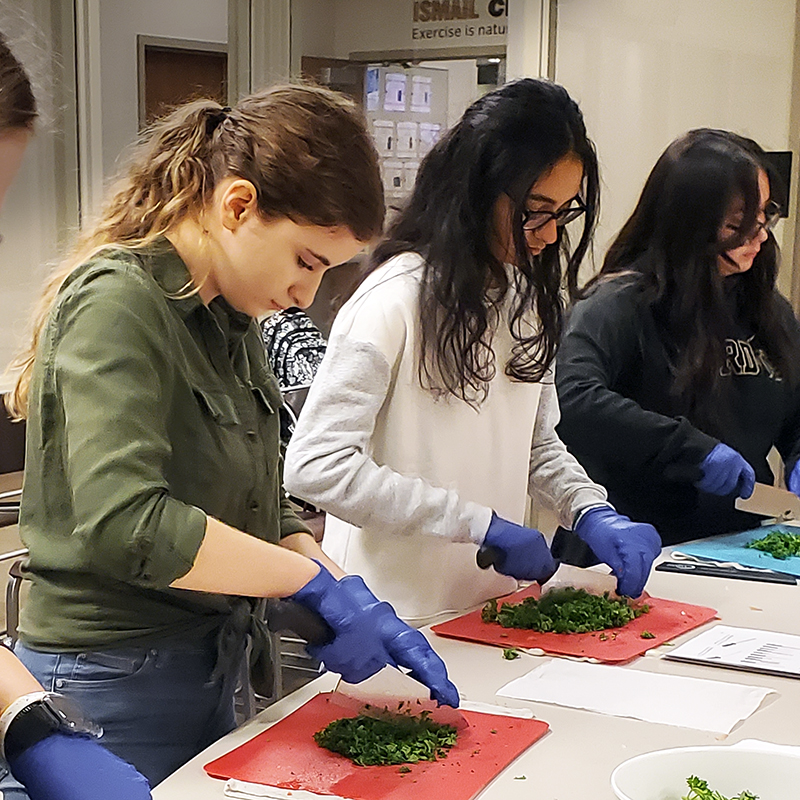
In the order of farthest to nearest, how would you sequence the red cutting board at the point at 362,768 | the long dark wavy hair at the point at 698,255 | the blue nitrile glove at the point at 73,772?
the long dark wavy hair at the point at 698,255
the red cutting board at the point at 362,768
the blue nitrile glove at the point at 73,772

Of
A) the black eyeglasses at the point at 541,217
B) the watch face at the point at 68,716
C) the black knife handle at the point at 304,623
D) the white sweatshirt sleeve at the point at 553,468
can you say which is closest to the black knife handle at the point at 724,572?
the white sweatshirt sleeve at the point at 553,468

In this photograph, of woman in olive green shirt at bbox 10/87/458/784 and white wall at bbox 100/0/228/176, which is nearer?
woman in olive green shirt at bbox 10/87/458/784

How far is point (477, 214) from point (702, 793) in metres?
0.91

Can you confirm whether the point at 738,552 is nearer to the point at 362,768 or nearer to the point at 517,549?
the point at 517,549

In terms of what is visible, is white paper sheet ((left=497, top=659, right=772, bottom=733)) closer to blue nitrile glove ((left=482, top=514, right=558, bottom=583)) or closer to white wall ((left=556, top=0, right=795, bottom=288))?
blue nitrile glove ((left=482, top=514, right=558, bottom=583))

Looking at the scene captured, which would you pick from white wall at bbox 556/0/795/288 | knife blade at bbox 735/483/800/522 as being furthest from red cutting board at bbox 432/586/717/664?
white wall at bbox 556/0/795/288

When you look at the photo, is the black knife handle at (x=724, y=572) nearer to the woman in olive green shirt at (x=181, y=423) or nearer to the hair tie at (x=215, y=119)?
the woman in olive green shirt at (x=181, y=423)

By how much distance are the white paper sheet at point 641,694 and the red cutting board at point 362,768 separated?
0.37 ft

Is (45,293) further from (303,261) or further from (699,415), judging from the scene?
(699,415)

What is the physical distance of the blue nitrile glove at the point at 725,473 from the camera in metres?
2.13

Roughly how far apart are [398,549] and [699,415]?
0.86 meters

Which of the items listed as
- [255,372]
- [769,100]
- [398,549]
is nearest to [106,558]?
[255,372]

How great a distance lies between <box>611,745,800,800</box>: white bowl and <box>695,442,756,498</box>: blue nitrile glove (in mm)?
1106

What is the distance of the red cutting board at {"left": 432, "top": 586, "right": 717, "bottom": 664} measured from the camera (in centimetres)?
154
